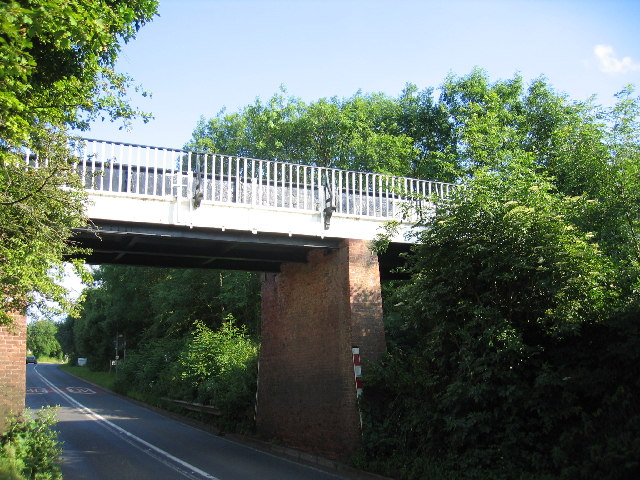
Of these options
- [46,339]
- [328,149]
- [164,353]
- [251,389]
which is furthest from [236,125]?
[46,339]

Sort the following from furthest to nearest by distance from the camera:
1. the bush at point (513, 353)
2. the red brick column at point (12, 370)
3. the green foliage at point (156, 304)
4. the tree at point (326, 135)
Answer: the green foliage at point (156, 304) → the tree at point (326, 135) → the red brick column at point (12, 370) → the bush at point (513, 353)

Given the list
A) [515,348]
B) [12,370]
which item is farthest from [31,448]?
[515,348]

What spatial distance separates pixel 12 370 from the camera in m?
11.0

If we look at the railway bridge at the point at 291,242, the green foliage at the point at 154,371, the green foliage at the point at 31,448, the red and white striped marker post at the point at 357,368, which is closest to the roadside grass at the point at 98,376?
the green foliage at the point at 154,371

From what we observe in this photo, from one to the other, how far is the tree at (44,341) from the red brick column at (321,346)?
384 feet

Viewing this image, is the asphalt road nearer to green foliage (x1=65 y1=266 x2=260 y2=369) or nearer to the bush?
the bush

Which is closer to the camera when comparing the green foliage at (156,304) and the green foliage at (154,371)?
the green foliage at (154,371)

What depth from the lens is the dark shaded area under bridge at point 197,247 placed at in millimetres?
12641

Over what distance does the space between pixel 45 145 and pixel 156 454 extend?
31.2ft

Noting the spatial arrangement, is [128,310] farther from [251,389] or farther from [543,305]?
[543,305]

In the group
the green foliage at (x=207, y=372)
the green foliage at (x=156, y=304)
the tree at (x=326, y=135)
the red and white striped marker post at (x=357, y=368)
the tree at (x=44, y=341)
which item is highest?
the tree at (x=326, y=135)

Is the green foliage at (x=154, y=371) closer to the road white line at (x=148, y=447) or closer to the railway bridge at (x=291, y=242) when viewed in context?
the road white line at (x=148, y=447)

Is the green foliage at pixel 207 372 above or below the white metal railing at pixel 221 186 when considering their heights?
below

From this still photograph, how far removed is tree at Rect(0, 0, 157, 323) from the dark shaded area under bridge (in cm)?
280
